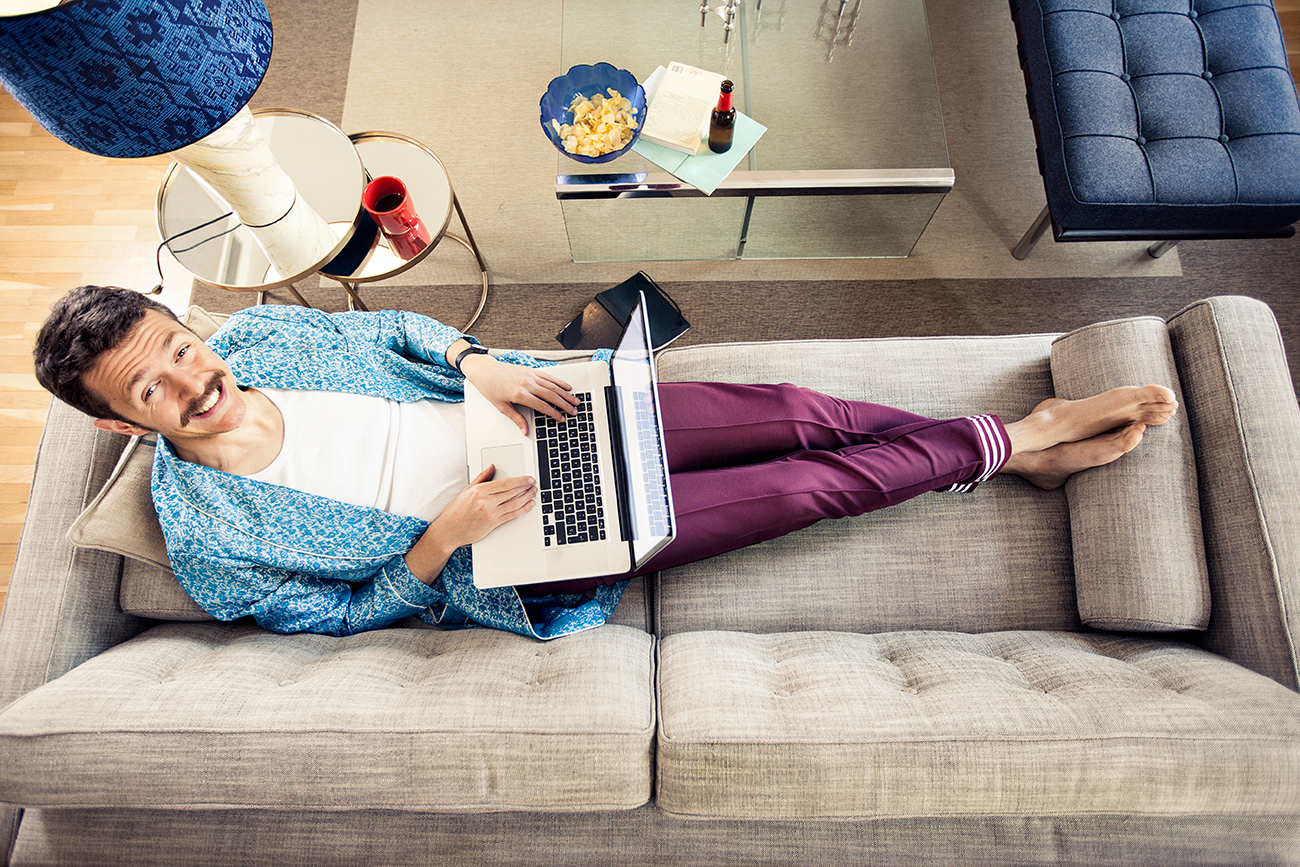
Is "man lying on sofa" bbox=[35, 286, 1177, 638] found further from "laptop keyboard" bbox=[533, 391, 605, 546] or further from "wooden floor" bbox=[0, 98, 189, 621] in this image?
"wooden floor" bbox=[0, 98, 189, 621]

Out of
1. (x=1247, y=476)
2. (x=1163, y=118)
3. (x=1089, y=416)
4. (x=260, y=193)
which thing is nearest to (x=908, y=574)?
(x=1089, y=416)

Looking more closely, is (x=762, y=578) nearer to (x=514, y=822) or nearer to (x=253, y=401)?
(x=514, y=822)

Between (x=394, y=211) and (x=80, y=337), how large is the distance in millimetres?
717

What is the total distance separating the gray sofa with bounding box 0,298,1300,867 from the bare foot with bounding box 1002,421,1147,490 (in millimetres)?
31

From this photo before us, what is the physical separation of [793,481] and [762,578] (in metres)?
0.22

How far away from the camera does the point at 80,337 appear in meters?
0.98

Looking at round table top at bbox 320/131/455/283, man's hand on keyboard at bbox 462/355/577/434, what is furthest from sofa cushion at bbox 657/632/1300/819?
round table top at bbox 320/131/455/283

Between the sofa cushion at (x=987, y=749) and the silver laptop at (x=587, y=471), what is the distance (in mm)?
323

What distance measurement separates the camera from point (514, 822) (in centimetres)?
107

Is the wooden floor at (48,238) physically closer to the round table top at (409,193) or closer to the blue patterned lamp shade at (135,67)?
the round table top at (409,193)

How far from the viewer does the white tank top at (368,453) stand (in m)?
1.23

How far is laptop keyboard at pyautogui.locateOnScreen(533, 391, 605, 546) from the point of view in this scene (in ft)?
4.02

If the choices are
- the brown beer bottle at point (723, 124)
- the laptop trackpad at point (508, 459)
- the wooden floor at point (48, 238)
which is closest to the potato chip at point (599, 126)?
the brown beer bottle at point (723, 124)

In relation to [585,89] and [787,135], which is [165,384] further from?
[787,135]
